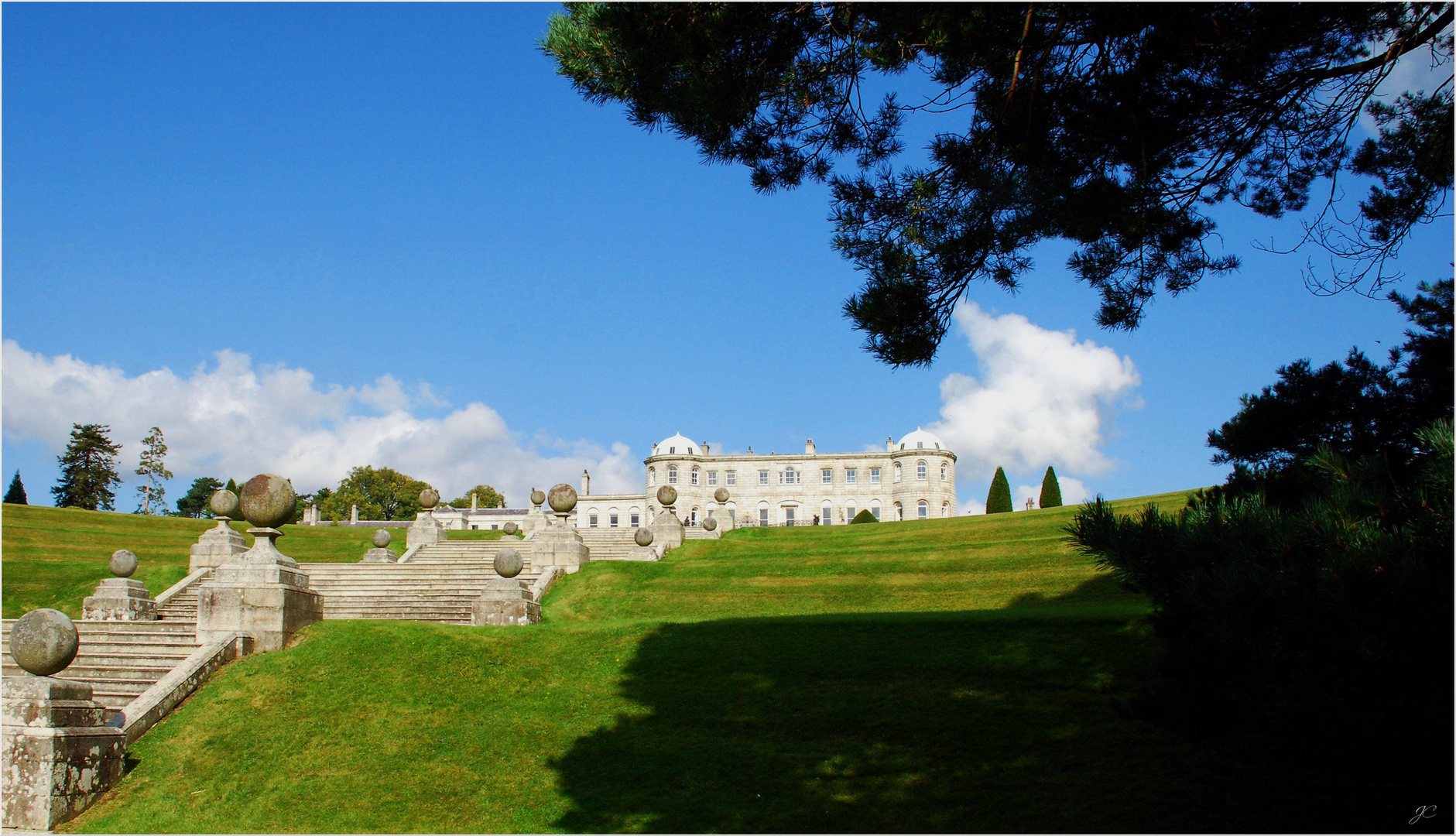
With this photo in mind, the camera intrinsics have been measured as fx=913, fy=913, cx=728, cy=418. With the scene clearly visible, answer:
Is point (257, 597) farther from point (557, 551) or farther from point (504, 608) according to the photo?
point (557, 551)

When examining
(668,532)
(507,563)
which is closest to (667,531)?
(668,532)

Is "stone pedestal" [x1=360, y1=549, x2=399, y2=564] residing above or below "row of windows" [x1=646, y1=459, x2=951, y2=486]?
below

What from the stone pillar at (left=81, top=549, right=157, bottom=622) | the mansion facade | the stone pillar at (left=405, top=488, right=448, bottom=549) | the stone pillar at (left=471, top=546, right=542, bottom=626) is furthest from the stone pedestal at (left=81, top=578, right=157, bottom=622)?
the mansion facade

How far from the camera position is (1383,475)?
4.36 metres

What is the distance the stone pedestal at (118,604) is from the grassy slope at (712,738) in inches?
258

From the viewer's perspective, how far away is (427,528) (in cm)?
2681

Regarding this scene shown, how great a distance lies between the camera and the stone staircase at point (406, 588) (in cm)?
1709

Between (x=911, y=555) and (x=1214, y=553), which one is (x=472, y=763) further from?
(x=911, y=555)

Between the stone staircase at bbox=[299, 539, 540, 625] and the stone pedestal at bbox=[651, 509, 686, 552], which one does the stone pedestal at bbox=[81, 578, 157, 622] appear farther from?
the stone pedestal at bbox=[651, 509, 686, 552]

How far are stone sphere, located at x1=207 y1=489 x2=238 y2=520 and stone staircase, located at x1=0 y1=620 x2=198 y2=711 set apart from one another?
5.07m

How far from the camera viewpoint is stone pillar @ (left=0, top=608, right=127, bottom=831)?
8031mm

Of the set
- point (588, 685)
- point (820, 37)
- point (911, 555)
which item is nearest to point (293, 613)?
point (588, 685)

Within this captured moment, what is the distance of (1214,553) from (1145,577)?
0.35m

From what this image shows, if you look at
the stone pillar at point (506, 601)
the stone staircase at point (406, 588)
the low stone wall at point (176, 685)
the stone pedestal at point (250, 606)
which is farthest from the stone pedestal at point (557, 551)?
the low stone wall at point (176, 685)
